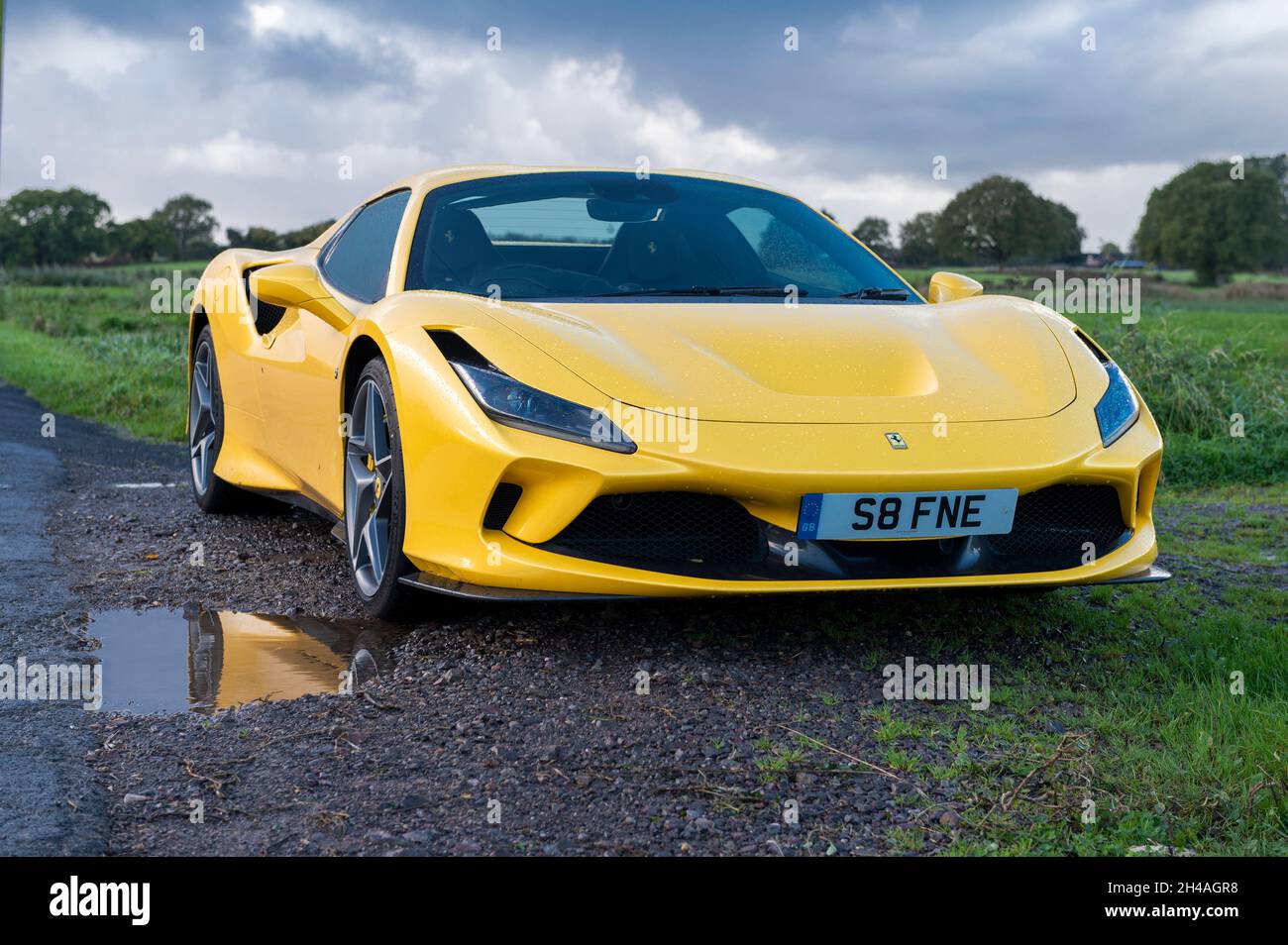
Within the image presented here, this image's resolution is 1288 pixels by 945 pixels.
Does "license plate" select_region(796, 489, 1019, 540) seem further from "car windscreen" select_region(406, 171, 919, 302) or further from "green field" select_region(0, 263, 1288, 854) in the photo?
"car windscreen" select_region(406, 171, 919, 302)

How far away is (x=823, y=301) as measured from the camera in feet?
13.4

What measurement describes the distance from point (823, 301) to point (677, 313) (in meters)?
0.60

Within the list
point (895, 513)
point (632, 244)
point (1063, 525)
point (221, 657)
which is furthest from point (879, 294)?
point (221, 657)

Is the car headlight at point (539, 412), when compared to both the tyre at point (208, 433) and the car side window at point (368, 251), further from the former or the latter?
the tyre at point (208, 433)

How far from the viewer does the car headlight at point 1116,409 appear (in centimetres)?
351

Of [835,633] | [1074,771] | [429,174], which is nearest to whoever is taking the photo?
[1074,771]

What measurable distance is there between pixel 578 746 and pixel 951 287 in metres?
2.34

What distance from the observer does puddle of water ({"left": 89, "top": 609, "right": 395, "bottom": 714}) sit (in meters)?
3.34

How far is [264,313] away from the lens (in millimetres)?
5230

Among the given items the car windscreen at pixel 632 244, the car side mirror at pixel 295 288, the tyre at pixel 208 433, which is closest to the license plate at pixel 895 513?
the car windscreen at pixel 632 244

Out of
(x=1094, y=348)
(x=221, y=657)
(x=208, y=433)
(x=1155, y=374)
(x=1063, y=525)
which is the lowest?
(x=221, y=657)

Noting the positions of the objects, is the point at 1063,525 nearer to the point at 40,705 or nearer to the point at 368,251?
the point at 368,251
